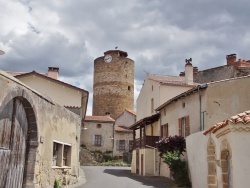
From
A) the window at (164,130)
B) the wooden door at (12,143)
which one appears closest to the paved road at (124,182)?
the window at (164,130)

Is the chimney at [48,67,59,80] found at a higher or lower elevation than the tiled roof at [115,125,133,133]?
higher

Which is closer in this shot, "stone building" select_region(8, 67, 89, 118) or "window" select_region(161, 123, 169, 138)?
"stone building" select_region(8, 67, 89, 118)

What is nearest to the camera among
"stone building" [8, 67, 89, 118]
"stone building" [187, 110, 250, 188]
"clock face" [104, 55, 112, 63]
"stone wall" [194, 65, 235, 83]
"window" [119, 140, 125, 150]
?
"stone building" [187, 110, 250, 188]

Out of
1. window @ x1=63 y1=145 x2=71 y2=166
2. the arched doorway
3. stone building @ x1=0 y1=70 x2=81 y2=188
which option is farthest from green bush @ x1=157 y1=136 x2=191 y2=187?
the arched doorway

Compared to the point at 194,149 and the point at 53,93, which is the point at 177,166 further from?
the point at 53,93

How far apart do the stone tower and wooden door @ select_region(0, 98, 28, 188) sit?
42.7 meters

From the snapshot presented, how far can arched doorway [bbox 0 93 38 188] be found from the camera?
27.7ft

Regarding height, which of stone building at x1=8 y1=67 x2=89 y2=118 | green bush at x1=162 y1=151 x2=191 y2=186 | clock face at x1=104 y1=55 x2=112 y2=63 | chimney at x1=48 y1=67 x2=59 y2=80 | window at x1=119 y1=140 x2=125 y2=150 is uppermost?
clock face at x1=104 y1=55 x2=112 y2=63

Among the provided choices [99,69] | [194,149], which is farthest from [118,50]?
[194,149]

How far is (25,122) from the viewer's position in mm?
9820

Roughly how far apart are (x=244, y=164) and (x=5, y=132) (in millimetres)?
5862

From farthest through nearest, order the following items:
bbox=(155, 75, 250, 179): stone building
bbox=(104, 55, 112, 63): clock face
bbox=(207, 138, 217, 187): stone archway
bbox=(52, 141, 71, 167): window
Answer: bbox=(104, 55, 112, 63): clock face < bbox=(155, 75, 250, 179): stone building < bbox=(52, 141, 71, 167): window < bbox=(207, 138, 217, 187): stone archway

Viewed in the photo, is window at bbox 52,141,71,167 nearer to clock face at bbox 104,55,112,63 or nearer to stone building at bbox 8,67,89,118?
stone building at bbox 8,67,89,118

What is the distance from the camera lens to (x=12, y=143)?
29.4ft
